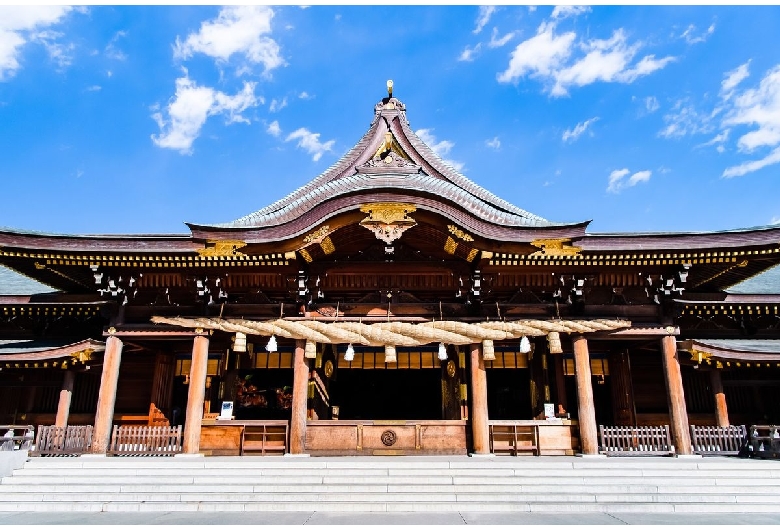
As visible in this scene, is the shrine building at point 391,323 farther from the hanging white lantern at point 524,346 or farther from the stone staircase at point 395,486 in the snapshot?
the stone staircase at point 395,486

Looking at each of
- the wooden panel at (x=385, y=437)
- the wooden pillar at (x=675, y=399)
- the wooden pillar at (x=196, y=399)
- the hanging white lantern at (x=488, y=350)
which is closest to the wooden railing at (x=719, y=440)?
the wooden pillar at (x=675, y=399)

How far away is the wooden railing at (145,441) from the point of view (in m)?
10.6

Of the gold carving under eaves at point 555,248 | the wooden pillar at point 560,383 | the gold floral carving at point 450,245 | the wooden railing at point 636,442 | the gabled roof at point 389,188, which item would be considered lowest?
the wooden railing at point 636,442

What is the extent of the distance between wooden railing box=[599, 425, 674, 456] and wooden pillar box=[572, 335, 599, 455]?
0.36 m

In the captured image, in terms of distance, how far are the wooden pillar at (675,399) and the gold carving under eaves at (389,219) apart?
724 cm

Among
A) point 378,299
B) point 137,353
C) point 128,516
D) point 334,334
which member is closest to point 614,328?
point 378,299

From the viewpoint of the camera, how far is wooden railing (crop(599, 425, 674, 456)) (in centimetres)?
1063

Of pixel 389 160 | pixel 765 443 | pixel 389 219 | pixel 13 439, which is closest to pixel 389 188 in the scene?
pixel 389 219

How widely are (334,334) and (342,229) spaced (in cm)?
250

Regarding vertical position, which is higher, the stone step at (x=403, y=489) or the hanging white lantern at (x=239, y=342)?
the hanging white lantern at (x=239, y=342)

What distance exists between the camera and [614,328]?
11117 mm

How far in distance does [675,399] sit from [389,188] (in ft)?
28.0

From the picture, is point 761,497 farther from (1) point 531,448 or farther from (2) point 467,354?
(2) point 467,354

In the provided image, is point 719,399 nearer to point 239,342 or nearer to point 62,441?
point 239,342
